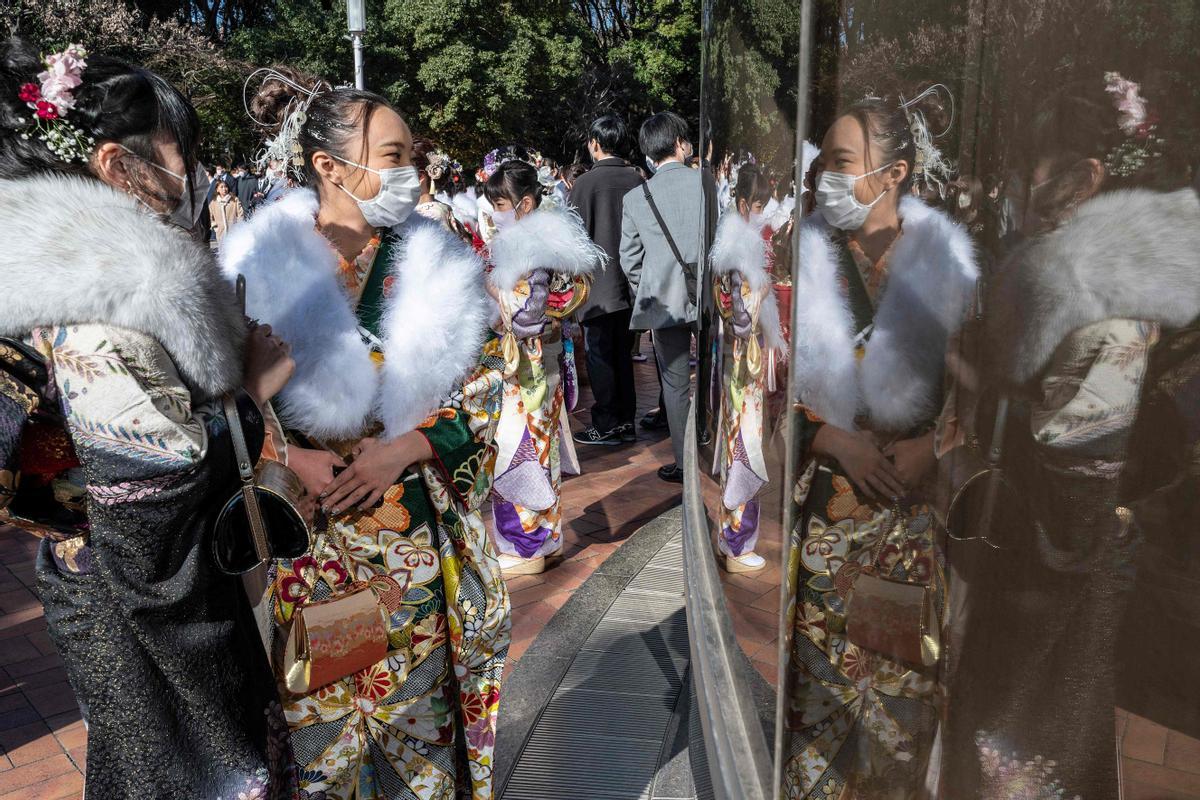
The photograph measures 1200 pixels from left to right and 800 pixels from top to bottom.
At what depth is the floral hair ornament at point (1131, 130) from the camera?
59cm

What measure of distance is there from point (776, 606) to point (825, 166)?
53cm

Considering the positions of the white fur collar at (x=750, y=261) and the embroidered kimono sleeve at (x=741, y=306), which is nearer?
the white fur collar at (x=750, y=261)

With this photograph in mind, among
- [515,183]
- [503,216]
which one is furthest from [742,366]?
[503,216]

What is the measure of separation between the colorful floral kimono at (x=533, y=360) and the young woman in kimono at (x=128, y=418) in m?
2.20

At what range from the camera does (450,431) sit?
200 centimetres

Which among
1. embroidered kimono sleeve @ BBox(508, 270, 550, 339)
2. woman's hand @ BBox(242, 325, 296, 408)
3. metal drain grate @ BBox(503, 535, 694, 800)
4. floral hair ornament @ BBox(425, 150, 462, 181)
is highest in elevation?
floral hair ornament @ BBox(425, 150, 462, 181)

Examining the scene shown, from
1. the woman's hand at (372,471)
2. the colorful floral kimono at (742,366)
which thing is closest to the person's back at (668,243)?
the woman's hand at (372,471)

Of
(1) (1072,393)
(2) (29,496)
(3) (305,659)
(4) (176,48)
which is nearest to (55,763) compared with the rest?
(3) (305,659)

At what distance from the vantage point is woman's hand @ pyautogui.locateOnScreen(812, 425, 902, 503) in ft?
2.82

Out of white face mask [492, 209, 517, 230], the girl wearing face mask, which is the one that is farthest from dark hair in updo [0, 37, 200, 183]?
white face mask [492, 209, 517, 230]

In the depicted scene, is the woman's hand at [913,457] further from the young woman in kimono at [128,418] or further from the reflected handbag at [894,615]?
the young woman in kimono at [128,418]

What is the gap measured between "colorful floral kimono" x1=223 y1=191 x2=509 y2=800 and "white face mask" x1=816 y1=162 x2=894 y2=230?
47.0 inches

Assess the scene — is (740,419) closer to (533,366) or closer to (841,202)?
(841,202)

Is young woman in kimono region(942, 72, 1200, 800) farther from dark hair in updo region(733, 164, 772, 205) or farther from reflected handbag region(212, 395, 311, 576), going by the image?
reflected handbag region(212, 395, 311, 576)
